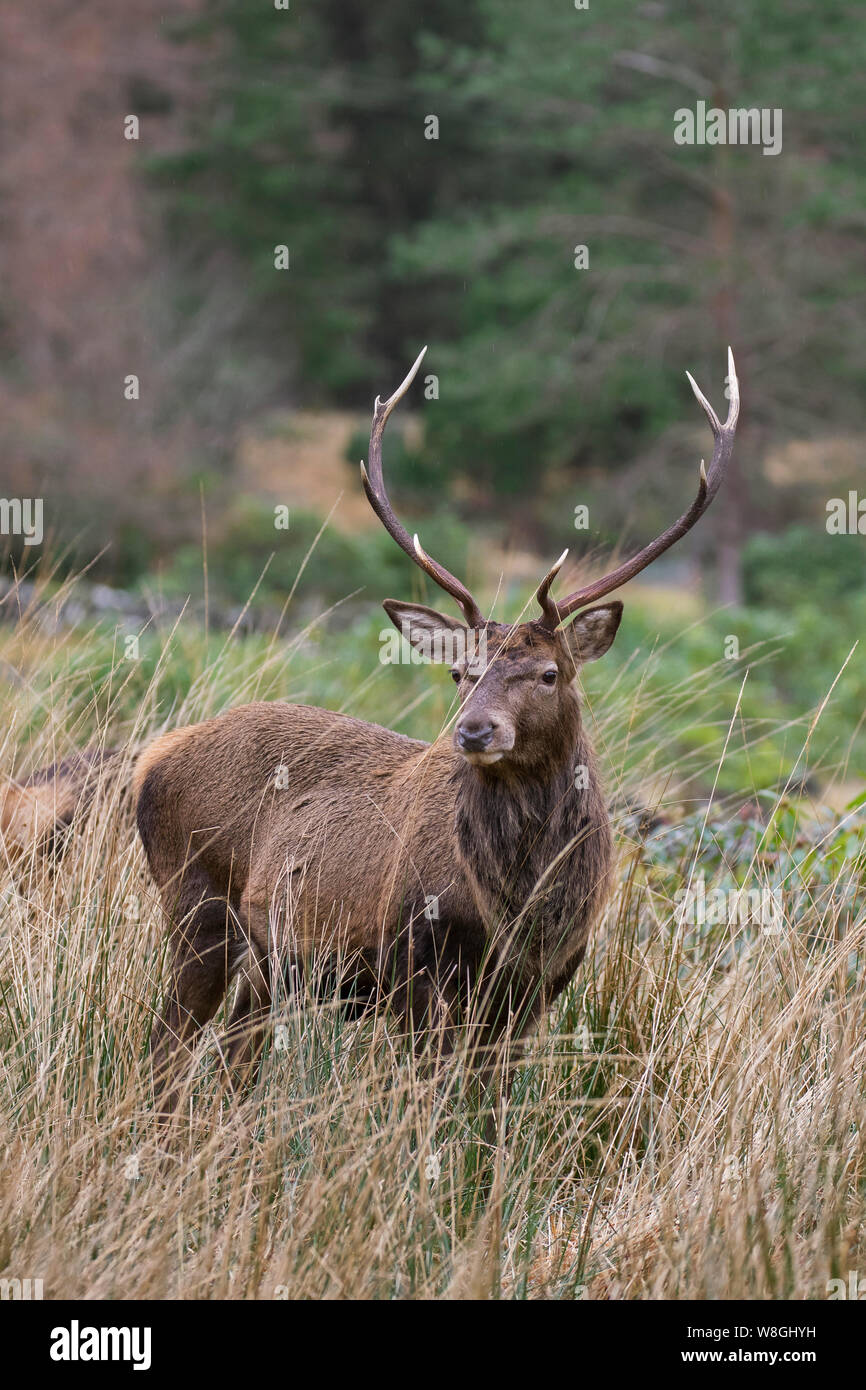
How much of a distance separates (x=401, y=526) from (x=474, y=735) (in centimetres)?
75

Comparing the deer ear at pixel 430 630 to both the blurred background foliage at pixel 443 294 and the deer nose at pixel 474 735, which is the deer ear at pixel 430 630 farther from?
the blurred background foliage at pixel 443 294

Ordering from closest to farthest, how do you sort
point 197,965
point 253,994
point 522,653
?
point 522,653
point 197,965
point 253,994

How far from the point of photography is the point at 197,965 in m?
4.22

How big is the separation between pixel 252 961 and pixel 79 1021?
2.03 ft

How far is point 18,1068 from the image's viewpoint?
3.77 metres

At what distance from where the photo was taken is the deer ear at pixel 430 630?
4.14 meters

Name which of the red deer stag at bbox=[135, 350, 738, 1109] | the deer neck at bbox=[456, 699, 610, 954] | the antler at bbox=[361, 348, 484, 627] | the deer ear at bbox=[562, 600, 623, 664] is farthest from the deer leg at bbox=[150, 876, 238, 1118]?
the deer ear at bbox=[562, 600, 623, 664]

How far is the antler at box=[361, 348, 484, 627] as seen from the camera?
→ 395 centimetres

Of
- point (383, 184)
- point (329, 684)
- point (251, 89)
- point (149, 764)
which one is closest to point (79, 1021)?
point (149, 764)

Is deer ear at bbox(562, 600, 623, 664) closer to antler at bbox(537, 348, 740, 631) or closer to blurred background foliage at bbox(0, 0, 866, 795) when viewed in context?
antler at bbox(537, 348, 740, 631)

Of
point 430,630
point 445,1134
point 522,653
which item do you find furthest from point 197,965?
point 522,653

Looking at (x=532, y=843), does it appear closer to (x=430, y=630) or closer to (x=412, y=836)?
(x=412, y=836)
